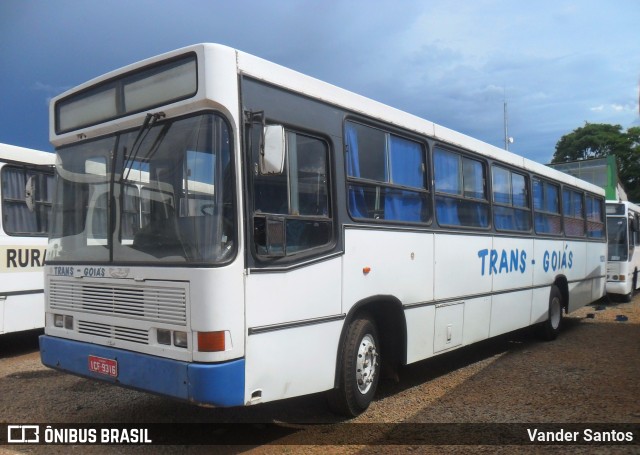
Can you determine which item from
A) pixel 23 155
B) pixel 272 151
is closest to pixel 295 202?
pixel 272 151

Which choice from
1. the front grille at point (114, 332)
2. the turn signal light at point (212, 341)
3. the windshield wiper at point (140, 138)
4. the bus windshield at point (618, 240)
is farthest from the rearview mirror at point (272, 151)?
the bus windshield at point (618, 240)

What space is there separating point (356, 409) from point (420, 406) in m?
0.87

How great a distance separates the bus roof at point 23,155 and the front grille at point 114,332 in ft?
14.1

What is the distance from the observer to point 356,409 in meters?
5.12

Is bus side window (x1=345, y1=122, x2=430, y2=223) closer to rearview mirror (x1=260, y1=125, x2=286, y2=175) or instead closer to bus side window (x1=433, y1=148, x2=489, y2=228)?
bus side window (x1=433, y1=148, x2=489, y2=228)

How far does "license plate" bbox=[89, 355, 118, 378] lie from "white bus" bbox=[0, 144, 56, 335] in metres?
3.87

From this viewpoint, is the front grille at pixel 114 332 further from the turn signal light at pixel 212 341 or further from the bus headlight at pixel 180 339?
the turn signal light at pixel 212 341

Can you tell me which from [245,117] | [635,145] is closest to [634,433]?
[245,117]

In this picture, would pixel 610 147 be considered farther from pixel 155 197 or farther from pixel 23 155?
pixel 155 197

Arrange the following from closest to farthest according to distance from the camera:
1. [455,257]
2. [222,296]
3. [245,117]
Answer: [222,296] < [245,117] < [455,257]

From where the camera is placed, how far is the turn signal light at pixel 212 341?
152 inches

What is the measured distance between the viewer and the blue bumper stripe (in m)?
3.82

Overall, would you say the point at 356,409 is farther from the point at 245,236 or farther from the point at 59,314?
the point at 59,314

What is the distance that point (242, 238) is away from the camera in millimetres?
4016
